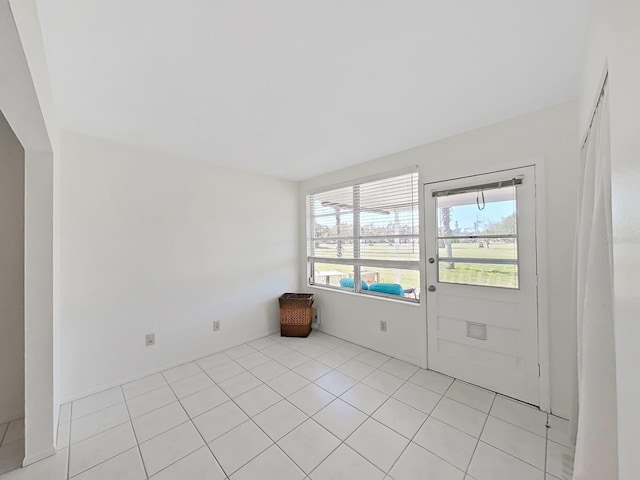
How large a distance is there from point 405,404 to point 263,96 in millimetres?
2618

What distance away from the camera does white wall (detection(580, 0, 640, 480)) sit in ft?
1.76

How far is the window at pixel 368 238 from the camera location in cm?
289

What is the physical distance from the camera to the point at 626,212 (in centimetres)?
59

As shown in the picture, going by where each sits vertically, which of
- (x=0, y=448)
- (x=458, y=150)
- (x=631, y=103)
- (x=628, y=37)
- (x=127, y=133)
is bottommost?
(x=0, y=448)

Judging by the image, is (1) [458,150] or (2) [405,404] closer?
(2) [405,404]

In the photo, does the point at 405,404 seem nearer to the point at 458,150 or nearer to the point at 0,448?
the point at 458,150

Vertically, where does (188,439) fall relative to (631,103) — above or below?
below

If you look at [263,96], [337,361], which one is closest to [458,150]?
[263,96]

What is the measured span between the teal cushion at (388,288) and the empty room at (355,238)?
1.1 inches

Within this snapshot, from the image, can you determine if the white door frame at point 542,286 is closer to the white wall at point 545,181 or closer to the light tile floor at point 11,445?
the white wall at point 545,181

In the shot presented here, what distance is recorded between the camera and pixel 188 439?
1.73 m

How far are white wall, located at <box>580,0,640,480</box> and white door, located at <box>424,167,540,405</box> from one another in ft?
5.10

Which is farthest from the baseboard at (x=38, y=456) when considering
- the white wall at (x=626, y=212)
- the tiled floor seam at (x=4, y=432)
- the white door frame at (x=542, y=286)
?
the white door frame at (x=542, y=286)

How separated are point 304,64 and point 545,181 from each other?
2.00 metres
